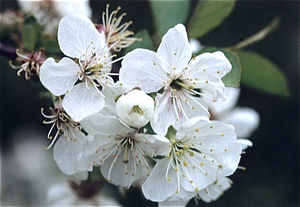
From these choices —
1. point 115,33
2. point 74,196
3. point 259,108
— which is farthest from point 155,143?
point 259,108

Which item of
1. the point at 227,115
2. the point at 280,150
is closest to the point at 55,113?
the point at 227,115

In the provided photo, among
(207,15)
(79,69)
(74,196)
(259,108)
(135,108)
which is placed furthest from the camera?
(259,108)

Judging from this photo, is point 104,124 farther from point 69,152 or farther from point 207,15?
point 207,15

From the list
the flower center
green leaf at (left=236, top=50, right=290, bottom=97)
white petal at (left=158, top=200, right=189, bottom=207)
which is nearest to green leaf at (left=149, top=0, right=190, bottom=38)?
green leaf at (left=236, top=50, right=290, bottom=97)

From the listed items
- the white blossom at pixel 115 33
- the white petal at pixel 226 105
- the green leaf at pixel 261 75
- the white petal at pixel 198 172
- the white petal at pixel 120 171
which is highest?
the white blossom at pixel 115 33

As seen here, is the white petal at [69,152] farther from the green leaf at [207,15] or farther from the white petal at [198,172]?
the green leaf at [207,15]

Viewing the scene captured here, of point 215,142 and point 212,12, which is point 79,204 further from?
point 212,12

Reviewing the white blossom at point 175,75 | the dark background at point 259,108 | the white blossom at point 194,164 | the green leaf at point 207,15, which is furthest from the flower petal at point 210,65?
the dark background at point 259,108
